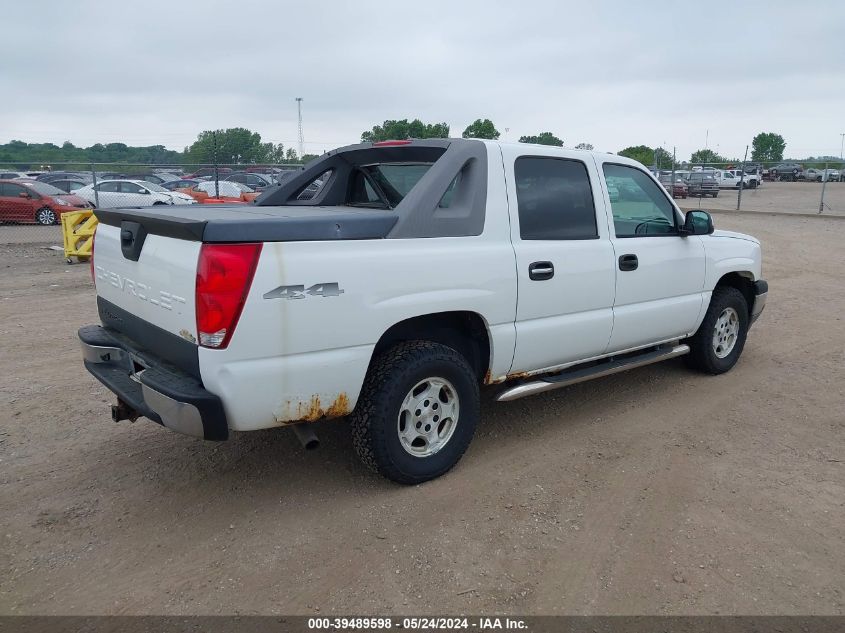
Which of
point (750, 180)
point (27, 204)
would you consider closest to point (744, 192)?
Result: point (750, 180)

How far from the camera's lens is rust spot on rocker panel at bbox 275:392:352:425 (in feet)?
10.6

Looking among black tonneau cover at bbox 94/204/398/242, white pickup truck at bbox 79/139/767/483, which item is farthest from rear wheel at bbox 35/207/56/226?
black tonneau cover at bbox 94/204/398/242

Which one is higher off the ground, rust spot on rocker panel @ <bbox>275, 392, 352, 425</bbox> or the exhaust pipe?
rust spot on rocker panel @ <bbox>275, 392, 352, 425</bbox>

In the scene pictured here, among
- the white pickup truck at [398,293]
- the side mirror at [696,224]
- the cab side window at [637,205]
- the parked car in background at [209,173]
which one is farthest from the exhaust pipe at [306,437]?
the parked car in background at [209,173]

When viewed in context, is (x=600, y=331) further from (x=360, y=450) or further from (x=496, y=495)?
(x=360, y=450)

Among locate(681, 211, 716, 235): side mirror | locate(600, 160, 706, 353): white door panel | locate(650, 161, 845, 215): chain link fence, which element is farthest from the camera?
locate(650, 161, 845, 215): chain link fence

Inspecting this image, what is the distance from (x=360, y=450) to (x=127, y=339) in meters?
1.52

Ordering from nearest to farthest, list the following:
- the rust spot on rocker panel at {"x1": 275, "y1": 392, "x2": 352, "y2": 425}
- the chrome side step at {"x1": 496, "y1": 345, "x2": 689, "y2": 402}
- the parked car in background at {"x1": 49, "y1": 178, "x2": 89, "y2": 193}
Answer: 1. the rust spot on rocker panel at {"x1": 275, "y1": 392, "x2": 352, "y2": 425}
2. the chrome side step at {"x1": 496, "y1": 345, "x2": 689, "y2": 402}
3. the parked car in background at {"x1": 49, "y1": 178, "x2": 89, "y2": 193}

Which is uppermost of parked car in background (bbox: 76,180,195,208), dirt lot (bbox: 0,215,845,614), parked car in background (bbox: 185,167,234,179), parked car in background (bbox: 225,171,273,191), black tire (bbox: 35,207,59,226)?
parked car in background (bbox: 185,167,234,179)

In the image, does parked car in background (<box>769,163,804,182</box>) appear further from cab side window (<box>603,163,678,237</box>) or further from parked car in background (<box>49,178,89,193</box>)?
cab side window (<box>603,163,678,237</box>)

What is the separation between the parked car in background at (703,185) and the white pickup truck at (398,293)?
103 ft

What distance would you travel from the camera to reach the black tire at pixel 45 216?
63.6 feet

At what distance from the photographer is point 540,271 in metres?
4.09

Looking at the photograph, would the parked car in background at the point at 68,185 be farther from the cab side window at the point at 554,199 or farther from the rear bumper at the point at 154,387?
the cab side window at the point at 554,199
